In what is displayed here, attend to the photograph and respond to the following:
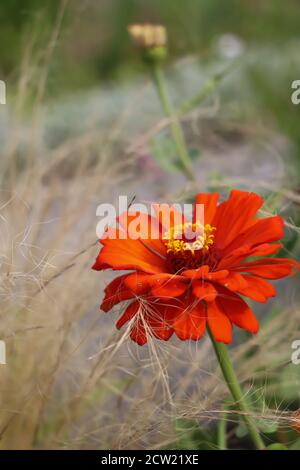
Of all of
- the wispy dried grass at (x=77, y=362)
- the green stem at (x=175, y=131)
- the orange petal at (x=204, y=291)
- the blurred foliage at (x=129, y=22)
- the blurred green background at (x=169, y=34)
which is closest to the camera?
the orange petal at (x=204, y=291)

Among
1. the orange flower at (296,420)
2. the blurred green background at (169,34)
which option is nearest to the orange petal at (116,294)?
the orange flower at (296,420)

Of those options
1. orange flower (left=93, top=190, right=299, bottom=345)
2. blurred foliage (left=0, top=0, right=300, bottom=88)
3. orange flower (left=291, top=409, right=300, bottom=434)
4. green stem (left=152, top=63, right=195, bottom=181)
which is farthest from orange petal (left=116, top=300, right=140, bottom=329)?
blurred foliage (left=0, top=0, right=300, bottom=88)

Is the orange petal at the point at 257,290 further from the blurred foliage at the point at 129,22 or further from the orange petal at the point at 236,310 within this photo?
the blurred foliage at the point at 129,22

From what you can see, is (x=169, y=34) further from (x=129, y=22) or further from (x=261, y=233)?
(x=261, y=233)

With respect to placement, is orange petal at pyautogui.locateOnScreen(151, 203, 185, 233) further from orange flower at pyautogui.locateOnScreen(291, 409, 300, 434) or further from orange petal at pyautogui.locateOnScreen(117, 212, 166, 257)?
orange flower at pyautogui.locateOnScreen(291, 409, 300, 434)

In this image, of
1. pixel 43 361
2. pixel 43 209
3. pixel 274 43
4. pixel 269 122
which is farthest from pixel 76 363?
pixel 274 43

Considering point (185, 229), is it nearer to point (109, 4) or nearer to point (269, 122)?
point (269, 122)

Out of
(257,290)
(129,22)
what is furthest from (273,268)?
(129,22)

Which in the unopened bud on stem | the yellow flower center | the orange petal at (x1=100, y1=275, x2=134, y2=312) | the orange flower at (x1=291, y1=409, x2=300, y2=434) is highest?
the unopened bud on stem

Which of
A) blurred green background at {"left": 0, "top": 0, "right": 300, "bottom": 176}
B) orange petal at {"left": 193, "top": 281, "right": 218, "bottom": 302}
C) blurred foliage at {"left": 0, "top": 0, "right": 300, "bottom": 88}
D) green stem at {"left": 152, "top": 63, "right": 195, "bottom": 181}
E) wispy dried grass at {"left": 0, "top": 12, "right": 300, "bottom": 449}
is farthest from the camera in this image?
blurred foliage at {"left": 0, "top": 0, "right": 300, "bottom": 88}
